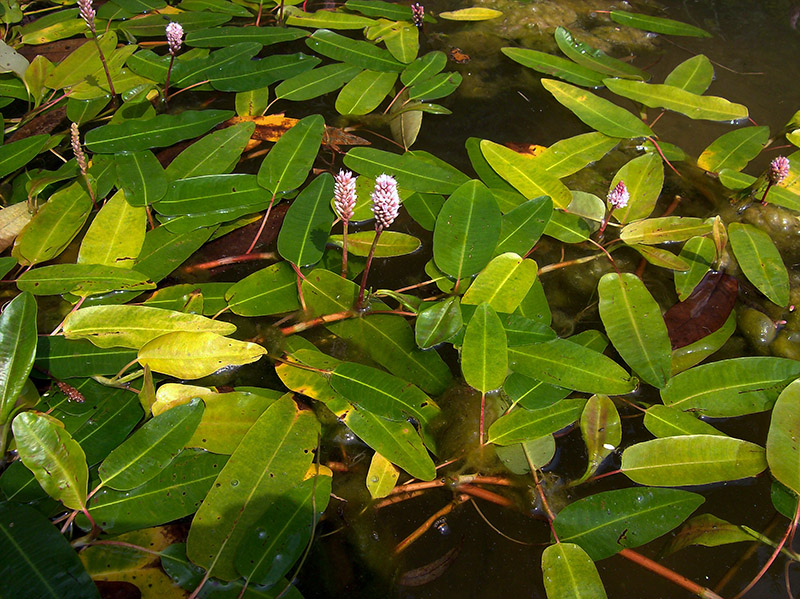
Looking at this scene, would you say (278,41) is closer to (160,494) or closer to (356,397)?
(356,397)

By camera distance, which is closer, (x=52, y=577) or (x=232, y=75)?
(x=52, y=577)

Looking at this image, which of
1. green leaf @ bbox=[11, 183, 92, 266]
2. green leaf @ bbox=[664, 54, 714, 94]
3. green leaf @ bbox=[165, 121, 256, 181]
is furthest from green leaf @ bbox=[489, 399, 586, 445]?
green leaf @ bbox=[664, 54, 714, 94]

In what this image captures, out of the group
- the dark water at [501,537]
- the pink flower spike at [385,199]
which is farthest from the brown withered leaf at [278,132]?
the pink flower spike at [385,199]

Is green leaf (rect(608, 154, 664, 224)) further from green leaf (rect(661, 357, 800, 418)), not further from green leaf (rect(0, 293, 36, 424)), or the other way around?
green leaf (rect(0, 293, 36, 424))

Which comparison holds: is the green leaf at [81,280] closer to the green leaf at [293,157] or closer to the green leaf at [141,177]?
the green leaf at [141,177]

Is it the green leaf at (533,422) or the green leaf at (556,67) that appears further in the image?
the green leaf at (556,67)

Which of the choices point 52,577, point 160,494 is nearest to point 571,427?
point 160,494
